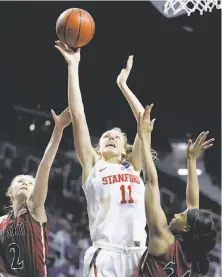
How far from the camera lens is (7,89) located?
11781 millimetres

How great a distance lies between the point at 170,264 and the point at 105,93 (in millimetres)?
9202

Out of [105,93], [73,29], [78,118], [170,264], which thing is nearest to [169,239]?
[170,264]

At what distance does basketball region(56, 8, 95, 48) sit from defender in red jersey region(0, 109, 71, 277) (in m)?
0.48

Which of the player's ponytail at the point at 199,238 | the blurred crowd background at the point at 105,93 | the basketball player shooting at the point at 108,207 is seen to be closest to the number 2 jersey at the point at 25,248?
the basketball player shooting at the point at 108,207

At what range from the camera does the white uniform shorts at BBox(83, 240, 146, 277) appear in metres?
3.41

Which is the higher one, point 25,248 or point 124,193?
point 124,193

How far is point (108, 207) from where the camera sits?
3.52 m

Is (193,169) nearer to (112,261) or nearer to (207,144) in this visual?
(207,144)

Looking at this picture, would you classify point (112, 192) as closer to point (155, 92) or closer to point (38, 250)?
point (38, 250)

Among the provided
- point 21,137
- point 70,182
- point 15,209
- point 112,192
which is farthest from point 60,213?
point 112,192

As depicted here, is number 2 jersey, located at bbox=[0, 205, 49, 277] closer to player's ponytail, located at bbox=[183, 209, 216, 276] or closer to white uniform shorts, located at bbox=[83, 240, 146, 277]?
white uniform shorts, located at bbox=[83, 240, 146, 277]

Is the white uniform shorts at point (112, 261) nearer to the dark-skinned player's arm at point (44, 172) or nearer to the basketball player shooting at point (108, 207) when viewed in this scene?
the basketball player shooting at point (108, 207)

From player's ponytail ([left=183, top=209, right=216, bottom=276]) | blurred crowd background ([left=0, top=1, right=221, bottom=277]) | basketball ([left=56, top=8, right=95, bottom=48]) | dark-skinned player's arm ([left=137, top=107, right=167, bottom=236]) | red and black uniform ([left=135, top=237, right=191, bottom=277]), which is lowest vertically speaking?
red and black uniform ([left=135, top=237, right=191, bottom=277])

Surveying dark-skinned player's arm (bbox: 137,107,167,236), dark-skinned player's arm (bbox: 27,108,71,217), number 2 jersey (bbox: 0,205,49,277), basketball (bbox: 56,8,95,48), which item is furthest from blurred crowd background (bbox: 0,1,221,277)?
dark-skinned player's arm (bbox: 137,107,167,236)
